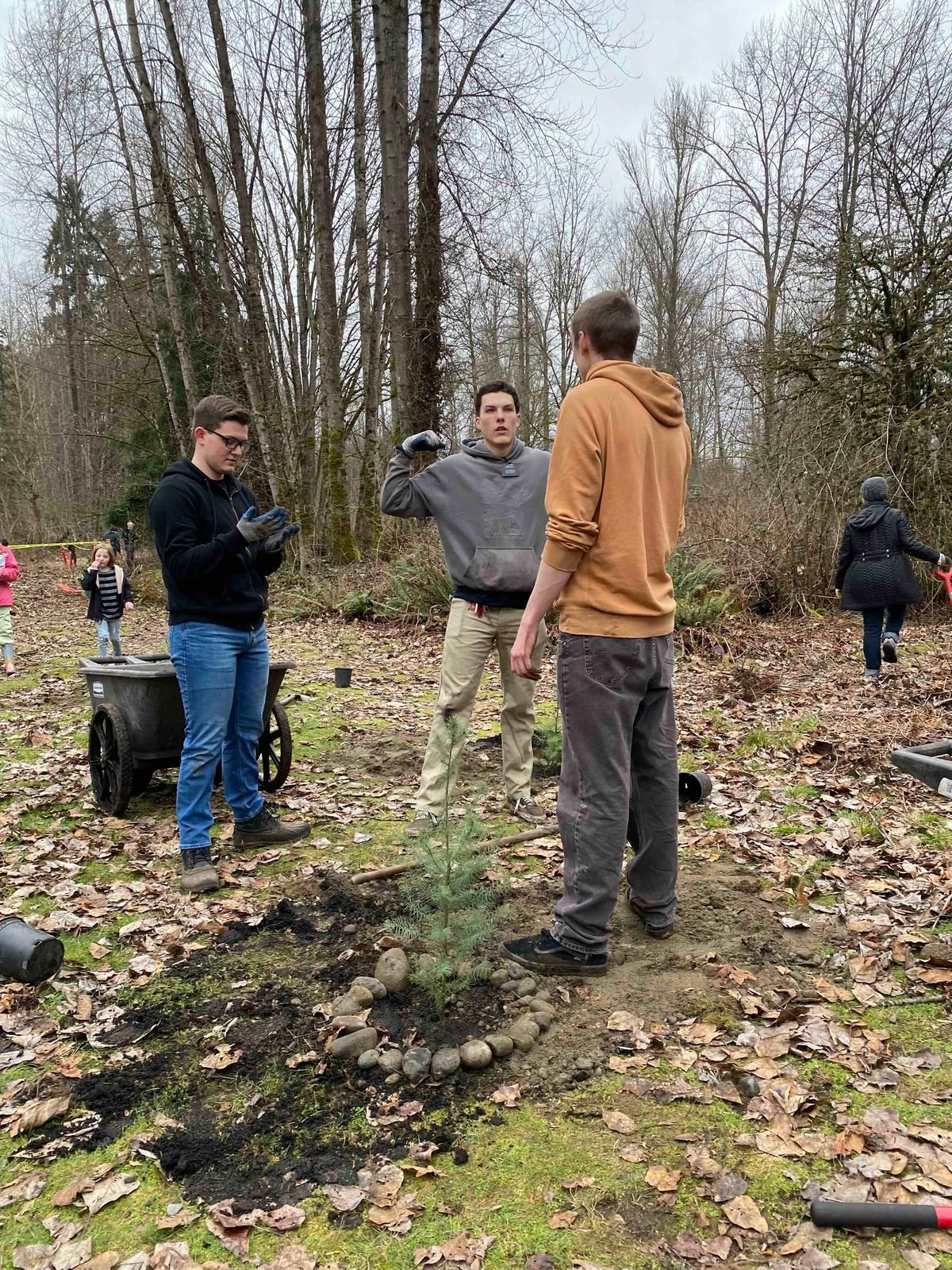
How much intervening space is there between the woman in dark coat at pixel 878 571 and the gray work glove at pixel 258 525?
21.5ft

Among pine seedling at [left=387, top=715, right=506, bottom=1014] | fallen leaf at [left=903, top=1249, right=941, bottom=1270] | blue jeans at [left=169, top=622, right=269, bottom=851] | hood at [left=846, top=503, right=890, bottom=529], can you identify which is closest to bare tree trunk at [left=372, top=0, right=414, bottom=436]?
hood at [left=846, top=503, right=890, bottom=529]

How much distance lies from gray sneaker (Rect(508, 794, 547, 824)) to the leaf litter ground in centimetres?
13

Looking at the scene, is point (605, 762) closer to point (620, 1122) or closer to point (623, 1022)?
point (623, 1022)

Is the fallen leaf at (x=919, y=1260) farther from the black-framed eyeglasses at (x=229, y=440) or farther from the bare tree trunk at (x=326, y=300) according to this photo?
the bare tree trunk at (x=326, y=300)

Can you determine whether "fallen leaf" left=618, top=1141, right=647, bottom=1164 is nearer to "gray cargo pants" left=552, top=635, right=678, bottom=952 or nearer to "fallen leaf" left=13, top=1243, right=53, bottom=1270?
"gray cargo pants" left=552, top=635, right=678, bottom=952

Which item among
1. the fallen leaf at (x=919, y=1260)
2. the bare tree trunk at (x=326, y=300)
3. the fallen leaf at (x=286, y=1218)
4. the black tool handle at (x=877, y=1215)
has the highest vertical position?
the bare tree trunk at (x=326, y=300)

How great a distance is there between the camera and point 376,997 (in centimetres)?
325

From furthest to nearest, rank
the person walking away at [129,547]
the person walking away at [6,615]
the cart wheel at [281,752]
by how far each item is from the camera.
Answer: the person walking away at [129,547], the person walking away at [6,615], the cart wheel at [281,752]

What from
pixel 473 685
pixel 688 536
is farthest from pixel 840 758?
pixel 688 536

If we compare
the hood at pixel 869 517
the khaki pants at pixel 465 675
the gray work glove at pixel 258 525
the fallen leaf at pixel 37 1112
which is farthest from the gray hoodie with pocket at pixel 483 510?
the hood at pixel 869 517

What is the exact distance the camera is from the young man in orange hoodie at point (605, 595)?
123 inches

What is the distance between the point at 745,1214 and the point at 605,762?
1.43m

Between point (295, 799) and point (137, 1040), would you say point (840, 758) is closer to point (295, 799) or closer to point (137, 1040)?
point (295, 799)

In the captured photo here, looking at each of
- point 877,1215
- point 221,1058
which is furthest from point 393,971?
point 877,1215
